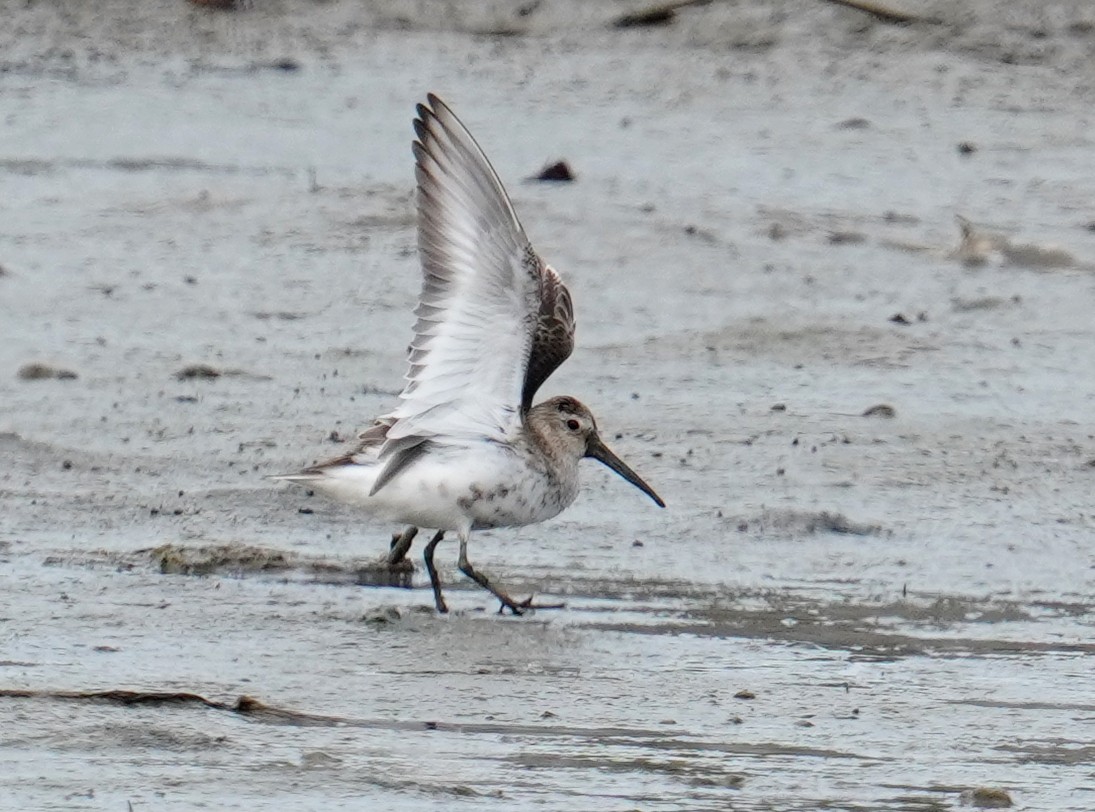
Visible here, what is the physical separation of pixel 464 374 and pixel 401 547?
54 centimetres

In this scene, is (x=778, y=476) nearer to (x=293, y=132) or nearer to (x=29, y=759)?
(x=29, y=759)

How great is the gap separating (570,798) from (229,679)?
1172mm

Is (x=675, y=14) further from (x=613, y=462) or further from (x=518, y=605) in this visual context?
(x=518, y=605)

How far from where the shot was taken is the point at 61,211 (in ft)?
38.7

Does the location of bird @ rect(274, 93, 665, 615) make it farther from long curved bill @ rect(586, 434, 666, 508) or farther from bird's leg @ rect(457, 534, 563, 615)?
long curved bill @ rect(586, 434, 666, 508)

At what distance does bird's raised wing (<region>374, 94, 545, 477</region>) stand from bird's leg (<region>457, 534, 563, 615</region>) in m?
0.31

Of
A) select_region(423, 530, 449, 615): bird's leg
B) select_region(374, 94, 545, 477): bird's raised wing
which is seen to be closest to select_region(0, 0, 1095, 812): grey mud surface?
select_region(423, 530, 449, 615): bird's leg

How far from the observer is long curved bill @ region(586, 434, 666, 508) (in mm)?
7711

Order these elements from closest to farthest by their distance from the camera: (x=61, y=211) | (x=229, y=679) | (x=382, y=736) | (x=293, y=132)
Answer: (x=382, y=736) < (x=229, y=679) < (x=61, y=211) < (x=293, y=132)

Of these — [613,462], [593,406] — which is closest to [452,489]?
[613,462]

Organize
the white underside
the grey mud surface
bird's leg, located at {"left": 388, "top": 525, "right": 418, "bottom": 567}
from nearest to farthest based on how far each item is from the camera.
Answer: the grey mud surface → the white underside → bird's leg, located at {"left": 388, "top": 525, "right": 418, "bottom": 567}

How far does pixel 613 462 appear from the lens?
7.79 metres

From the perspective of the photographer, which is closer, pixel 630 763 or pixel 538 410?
pixel 630 763

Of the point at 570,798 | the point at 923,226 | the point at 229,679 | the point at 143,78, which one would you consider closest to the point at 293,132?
the point at 143,78
